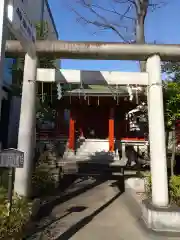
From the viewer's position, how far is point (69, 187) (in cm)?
1112

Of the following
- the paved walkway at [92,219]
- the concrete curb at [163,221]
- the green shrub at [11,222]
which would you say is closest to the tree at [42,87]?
the paved walkway at [92,219]

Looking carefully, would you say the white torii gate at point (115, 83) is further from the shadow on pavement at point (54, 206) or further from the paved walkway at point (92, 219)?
the paved walkway at point (92, 219)

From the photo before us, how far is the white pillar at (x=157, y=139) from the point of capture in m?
6.88

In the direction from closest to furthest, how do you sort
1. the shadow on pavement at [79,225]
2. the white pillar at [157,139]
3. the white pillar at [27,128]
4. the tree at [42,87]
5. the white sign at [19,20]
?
the white sign at [19,20] → the shadow on pavement at [79,225] → the white pillar at [157,139] → the white pillar at [27,128] → the tree at [42,87]

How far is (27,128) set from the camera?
724cm

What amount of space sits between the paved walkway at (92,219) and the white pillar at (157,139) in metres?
0.95

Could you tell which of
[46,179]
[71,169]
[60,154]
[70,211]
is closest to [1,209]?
[70,211]

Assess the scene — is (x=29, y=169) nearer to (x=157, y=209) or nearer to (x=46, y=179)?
(x=46, y=179)

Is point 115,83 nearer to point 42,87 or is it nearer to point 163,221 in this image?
point 42,87

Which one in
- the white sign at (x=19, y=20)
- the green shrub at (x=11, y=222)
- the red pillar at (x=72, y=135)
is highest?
the white sign at (x=19, y=20)

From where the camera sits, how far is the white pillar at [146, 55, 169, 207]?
688 centimetres

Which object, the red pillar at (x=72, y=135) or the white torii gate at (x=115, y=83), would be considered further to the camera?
the red pillar at (x=72, y=135)

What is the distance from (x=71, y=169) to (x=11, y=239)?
9166mm

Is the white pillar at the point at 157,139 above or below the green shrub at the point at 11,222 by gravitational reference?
above
